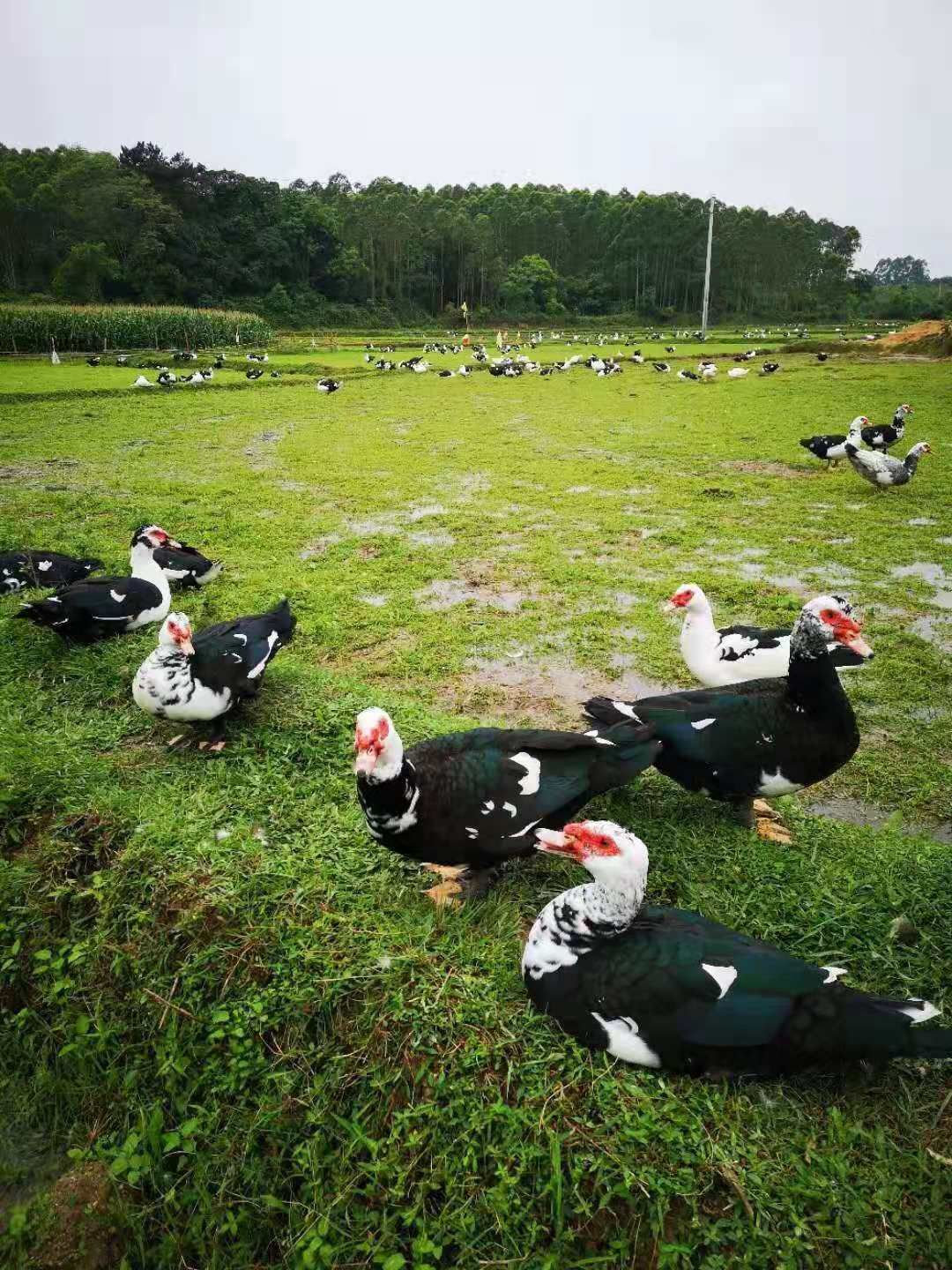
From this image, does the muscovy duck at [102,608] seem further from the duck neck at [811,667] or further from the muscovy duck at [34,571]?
the duck neck at [811,667]

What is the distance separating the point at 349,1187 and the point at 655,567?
6.17 metres

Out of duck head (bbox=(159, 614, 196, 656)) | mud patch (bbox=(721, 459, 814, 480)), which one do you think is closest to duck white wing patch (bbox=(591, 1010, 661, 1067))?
duck head (bbox=(159, 614, 196, 656))

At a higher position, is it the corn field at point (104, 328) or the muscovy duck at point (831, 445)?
the corn field at point (104, 328)

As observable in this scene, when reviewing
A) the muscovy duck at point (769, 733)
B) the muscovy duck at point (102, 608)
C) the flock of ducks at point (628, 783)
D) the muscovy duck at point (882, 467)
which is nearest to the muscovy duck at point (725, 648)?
the flock of ducks at point (628, 783)

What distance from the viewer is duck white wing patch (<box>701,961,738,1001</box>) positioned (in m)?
2.38

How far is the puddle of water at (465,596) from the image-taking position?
6.62 m

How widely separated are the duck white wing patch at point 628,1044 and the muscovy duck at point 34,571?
609 cm

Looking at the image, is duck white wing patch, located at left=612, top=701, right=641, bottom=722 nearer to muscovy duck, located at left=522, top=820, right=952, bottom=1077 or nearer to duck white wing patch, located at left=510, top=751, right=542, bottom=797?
duck white wing patch, located at left=510, top=751, right=542, bottom=797

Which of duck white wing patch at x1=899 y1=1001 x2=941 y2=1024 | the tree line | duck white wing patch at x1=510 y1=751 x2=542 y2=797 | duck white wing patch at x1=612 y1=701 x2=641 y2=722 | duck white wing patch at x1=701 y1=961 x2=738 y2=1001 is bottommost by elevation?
duck white wing patch at x1=899 y1=1001 x2=941 y2=1024

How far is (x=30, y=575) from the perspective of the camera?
652cm

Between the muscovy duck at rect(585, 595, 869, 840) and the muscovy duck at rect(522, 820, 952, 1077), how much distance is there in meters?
0.98

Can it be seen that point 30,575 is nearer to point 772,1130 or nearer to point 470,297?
point 772,1130

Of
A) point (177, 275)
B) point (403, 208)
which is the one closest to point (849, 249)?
point (403, 208)

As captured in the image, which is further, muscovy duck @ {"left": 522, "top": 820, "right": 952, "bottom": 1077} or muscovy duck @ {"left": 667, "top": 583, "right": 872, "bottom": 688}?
muscovy duck @ {"left": 667, "top": 583, "right": 872, "bottom": 688}
